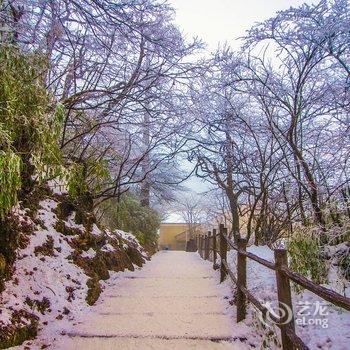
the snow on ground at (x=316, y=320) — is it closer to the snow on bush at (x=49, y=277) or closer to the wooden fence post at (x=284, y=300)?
the wooden fence post at (x=284, y=300)

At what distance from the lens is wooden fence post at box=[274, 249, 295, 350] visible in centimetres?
252

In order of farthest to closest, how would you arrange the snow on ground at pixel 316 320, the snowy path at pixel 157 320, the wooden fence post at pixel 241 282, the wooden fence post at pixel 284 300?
the wooden fence post at pixel 241 282 → the snowy path at pixel 157 320 → the snow on ground at pixel 316 320 → the wooden fence post at pixel 284 300

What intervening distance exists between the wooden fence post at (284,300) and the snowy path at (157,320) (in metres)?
0.79

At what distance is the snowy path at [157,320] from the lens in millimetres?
3229

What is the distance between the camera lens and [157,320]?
3.85 meters

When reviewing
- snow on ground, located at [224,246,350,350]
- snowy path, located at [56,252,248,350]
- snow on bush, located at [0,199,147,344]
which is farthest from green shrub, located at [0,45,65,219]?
snow on ground, located at [224,246,350,350]

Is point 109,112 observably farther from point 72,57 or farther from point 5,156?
point 5,156

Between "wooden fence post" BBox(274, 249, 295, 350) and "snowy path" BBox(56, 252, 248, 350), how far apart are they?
79 centimetres

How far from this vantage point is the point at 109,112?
5938 millimetres

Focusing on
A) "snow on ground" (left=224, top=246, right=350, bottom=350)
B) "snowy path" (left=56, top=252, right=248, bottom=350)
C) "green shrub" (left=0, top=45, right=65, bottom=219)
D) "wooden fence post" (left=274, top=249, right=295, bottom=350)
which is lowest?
"snowy path" (left=56, top=252, right=248, bottom=350)

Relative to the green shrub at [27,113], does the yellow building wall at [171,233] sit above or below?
below

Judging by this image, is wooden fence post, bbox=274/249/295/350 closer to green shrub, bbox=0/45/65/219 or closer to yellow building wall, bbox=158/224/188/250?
green shrub, bbox=0/45/65/219

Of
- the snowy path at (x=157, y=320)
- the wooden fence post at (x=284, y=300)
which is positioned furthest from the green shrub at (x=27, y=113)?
the wooden fence post at (x=284, y=300)

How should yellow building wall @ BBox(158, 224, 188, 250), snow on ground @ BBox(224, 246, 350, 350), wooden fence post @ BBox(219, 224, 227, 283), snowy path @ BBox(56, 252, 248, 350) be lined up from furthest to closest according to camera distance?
yellow building wall @ BBox(158, 224, 188, 250) → wooden fence post @ BBox(219, 224, 227, 283) → snowy path @ BBox(56, 252, 248, 350) → snow on ground @ BBox(224, 246, 350, 350)
